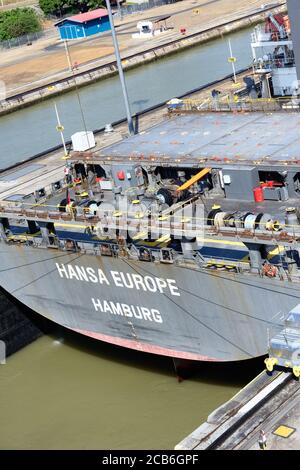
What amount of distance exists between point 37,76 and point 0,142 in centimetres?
2676

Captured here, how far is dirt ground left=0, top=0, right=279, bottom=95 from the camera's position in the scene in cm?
8794

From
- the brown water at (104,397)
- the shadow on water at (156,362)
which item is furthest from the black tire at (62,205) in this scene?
the brown water at (104,397)

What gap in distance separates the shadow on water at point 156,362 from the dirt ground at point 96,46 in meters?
49.3

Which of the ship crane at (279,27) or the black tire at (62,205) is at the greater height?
the ship crane at (279,27)

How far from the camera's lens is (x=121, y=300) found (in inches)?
1168

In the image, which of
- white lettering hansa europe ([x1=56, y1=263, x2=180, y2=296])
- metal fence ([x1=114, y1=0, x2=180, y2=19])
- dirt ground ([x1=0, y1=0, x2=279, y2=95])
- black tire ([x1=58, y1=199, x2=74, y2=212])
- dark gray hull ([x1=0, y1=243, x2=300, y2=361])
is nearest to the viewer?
dark gray hull ([x1=0, y1=243, x2=300, y2=361])

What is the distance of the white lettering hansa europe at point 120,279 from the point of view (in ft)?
91.7

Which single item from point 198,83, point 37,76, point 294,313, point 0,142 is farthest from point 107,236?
point 37,76

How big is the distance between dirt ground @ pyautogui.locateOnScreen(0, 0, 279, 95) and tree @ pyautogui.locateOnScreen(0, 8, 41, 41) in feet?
12.3

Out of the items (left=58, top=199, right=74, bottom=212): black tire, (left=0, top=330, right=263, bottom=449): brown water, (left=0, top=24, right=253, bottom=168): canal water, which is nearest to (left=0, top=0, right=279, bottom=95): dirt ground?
(left=0, top=24, right=253, bottom=168): canal water

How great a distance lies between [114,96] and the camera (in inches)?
2852

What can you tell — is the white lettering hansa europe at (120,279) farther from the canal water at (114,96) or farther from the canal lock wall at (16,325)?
the canal water at (114,96)

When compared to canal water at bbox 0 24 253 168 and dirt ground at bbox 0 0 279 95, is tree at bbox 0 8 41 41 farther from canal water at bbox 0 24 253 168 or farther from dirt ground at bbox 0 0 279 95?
canal water at bbox 0 24 253 168

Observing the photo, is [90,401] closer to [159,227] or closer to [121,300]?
[121,300]
